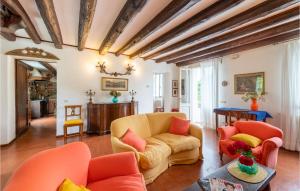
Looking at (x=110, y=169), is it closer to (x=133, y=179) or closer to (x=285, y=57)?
(x=133, y=179)

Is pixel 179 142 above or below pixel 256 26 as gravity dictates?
below

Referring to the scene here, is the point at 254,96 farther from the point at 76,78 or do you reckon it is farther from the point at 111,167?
the point at 76,78

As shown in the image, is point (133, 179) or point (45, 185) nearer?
point (45, 185)

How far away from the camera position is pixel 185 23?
296 centimetres

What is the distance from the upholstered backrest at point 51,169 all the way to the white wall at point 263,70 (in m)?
4.58

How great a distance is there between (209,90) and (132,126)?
12.6ft

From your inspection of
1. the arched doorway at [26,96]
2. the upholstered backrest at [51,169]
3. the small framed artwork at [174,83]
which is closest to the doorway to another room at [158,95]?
the small framed artwork at [174,83]

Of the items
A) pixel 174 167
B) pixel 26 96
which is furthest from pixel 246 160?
pixel 26 96

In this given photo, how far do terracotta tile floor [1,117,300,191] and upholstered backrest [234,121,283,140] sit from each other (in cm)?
61

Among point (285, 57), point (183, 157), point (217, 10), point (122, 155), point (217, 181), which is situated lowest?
point (183, 157)

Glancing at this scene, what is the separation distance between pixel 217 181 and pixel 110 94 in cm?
432

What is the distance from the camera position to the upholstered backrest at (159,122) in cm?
324

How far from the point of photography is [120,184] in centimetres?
145

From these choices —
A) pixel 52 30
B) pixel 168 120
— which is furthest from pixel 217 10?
pixel 52 30
